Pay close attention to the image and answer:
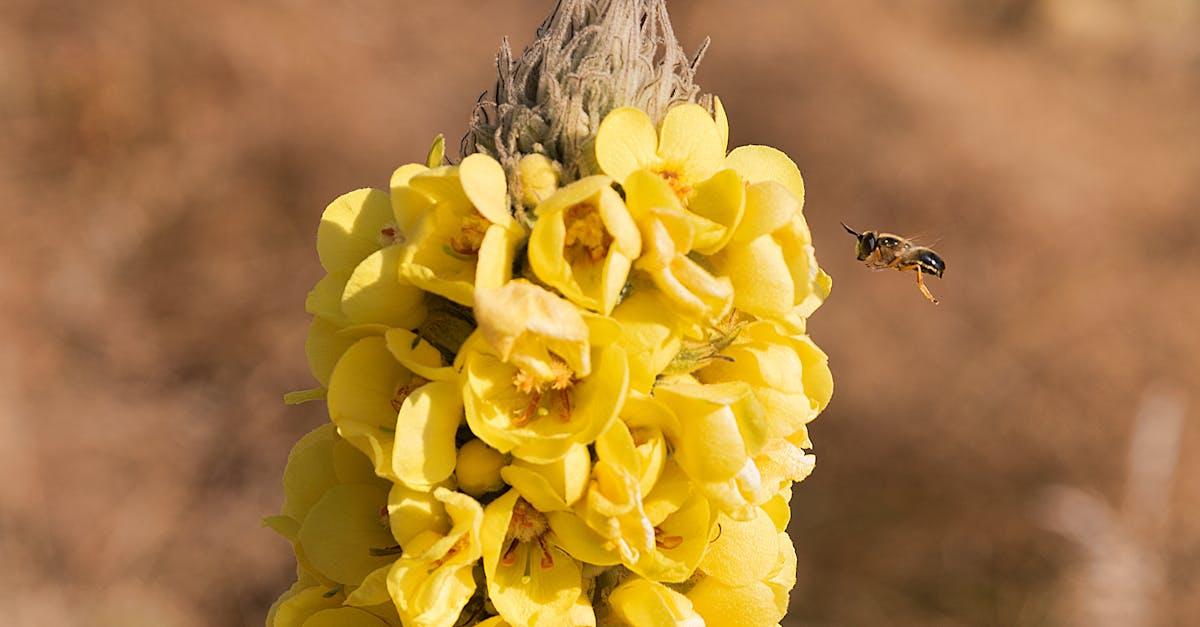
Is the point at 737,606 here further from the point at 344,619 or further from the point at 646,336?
the point at 344,619

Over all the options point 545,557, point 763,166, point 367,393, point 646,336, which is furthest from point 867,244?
point 367,393

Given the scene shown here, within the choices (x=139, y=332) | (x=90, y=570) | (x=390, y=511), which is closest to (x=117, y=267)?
(x=139, y=332)

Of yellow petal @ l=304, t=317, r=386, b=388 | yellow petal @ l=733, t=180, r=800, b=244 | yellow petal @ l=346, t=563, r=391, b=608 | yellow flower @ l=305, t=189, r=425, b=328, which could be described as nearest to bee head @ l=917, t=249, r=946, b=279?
yellow petal @ l=733, t=180, r=800, b=244

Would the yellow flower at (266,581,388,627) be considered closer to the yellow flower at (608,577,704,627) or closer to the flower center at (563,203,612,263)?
the yellow flower at (608,577,704,627)

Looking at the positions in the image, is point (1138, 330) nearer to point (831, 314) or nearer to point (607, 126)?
point (831, 314)

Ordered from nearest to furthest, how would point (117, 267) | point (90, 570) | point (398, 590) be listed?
1. point (398, 590)
2. point (90, 570)
3. point (117, 267)

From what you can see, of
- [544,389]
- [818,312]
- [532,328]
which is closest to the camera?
[532,328]
